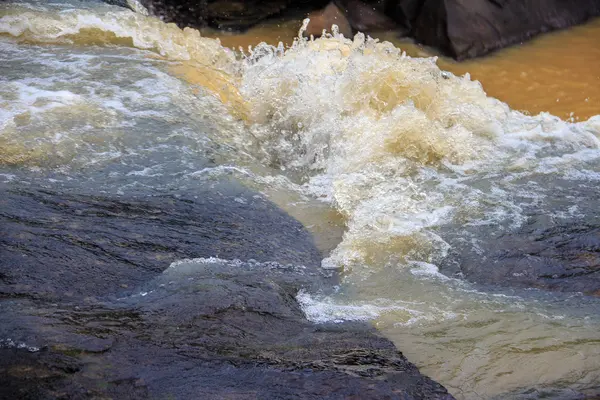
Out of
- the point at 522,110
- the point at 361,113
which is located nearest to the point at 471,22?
the point at 522,110

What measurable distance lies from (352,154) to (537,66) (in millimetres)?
3154

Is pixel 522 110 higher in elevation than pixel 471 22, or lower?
lower

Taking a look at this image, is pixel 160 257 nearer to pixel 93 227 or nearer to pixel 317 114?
pixel 93 227

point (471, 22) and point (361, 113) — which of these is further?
point (471, 22)

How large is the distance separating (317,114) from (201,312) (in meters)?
2.93

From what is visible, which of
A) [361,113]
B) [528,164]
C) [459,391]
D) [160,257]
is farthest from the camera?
[361,113]

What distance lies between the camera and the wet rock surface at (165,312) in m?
2.10

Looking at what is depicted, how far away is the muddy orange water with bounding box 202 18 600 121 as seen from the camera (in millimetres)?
6352

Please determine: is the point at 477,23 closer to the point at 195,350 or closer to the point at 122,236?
the point at 122,236

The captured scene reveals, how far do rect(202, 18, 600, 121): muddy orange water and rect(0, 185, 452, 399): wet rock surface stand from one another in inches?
141

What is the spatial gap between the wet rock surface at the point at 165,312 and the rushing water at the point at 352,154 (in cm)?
20

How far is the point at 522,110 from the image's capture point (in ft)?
20.3

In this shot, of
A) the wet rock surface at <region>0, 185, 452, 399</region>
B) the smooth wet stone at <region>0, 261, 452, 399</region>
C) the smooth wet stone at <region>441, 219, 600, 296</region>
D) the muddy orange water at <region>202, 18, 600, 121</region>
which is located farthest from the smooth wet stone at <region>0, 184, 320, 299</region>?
the muddy orange water at <region>202, 18, 600, 121</region>

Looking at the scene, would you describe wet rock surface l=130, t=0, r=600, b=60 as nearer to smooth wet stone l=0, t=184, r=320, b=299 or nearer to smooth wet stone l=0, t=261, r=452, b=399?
smooth wet stone l=0, t=184, r=320, b=299
